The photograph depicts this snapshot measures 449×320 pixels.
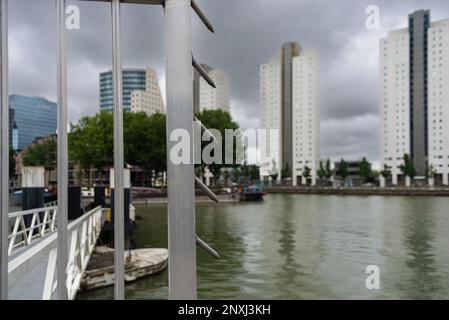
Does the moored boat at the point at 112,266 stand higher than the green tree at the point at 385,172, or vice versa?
the green tree at the point at 385,172

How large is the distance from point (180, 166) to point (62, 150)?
13cm

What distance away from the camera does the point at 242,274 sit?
4.25 metres

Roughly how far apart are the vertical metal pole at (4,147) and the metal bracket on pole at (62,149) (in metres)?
0.05

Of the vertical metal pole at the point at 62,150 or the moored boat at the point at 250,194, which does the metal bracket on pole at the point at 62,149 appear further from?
the moored boat at the point at 250,194

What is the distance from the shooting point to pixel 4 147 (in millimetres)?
362

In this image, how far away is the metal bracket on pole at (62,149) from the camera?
37cm

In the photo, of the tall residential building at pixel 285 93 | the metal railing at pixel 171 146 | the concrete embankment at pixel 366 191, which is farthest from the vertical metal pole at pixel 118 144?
the concrete embankment at pixel 366 191

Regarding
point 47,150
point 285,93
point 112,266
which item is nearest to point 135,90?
point 47,150

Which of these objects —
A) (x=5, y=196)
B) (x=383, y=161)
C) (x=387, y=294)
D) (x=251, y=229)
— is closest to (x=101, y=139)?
(x=251, y=229)

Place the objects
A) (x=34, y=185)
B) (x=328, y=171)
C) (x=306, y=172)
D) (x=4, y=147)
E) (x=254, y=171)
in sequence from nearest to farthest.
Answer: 1. (x=4, y=147)
2. (x=34, y=185)
3. (x=254, y=171)
4. (x=306, y=172)
5. (x=328, y=171)

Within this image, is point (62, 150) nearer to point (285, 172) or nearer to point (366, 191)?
point (366, 191)

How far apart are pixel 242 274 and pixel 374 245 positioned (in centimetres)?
334

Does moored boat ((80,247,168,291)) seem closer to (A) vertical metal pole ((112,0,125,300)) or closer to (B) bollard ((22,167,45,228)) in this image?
(B) bollard ((22,167,45,228))
